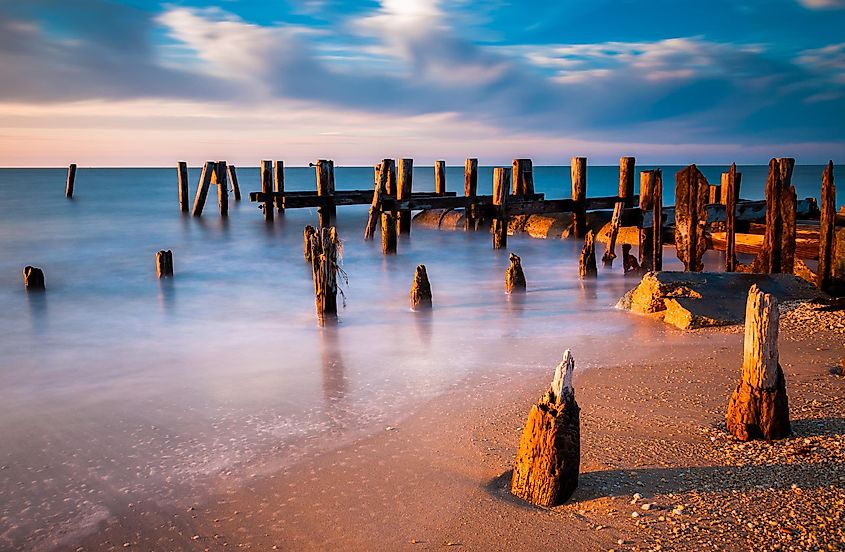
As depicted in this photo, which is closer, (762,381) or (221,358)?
(762,381)

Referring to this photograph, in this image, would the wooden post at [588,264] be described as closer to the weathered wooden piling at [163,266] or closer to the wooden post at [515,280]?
the wooden post at [515,280]

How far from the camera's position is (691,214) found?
9.63 m

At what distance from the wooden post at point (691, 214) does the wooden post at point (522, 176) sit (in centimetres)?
794

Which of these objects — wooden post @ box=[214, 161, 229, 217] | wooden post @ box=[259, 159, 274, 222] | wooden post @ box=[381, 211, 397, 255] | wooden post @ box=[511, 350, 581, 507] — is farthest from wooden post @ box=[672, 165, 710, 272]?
wooden post @ box=[214, 161, 229, 217]

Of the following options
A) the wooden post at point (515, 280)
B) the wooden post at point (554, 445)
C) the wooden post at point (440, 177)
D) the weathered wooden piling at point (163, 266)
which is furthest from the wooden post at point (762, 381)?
the wooden post at point (440, 177)

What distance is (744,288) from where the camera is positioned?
305 inches

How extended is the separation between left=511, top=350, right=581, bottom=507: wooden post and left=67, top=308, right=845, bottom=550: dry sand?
3.5 inches

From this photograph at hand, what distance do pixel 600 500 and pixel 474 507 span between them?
631mm

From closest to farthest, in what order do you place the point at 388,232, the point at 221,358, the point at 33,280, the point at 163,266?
the point at 221,358, the point at 33,280, the point at 163,266, the point at 388,232

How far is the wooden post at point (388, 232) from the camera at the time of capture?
1552 cm

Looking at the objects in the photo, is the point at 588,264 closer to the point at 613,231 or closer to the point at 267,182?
the point at 613,231

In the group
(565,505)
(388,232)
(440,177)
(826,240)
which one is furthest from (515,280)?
(440,177)

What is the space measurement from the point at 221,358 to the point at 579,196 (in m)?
12.0

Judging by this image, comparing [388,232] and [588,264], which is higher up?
[388,232]
